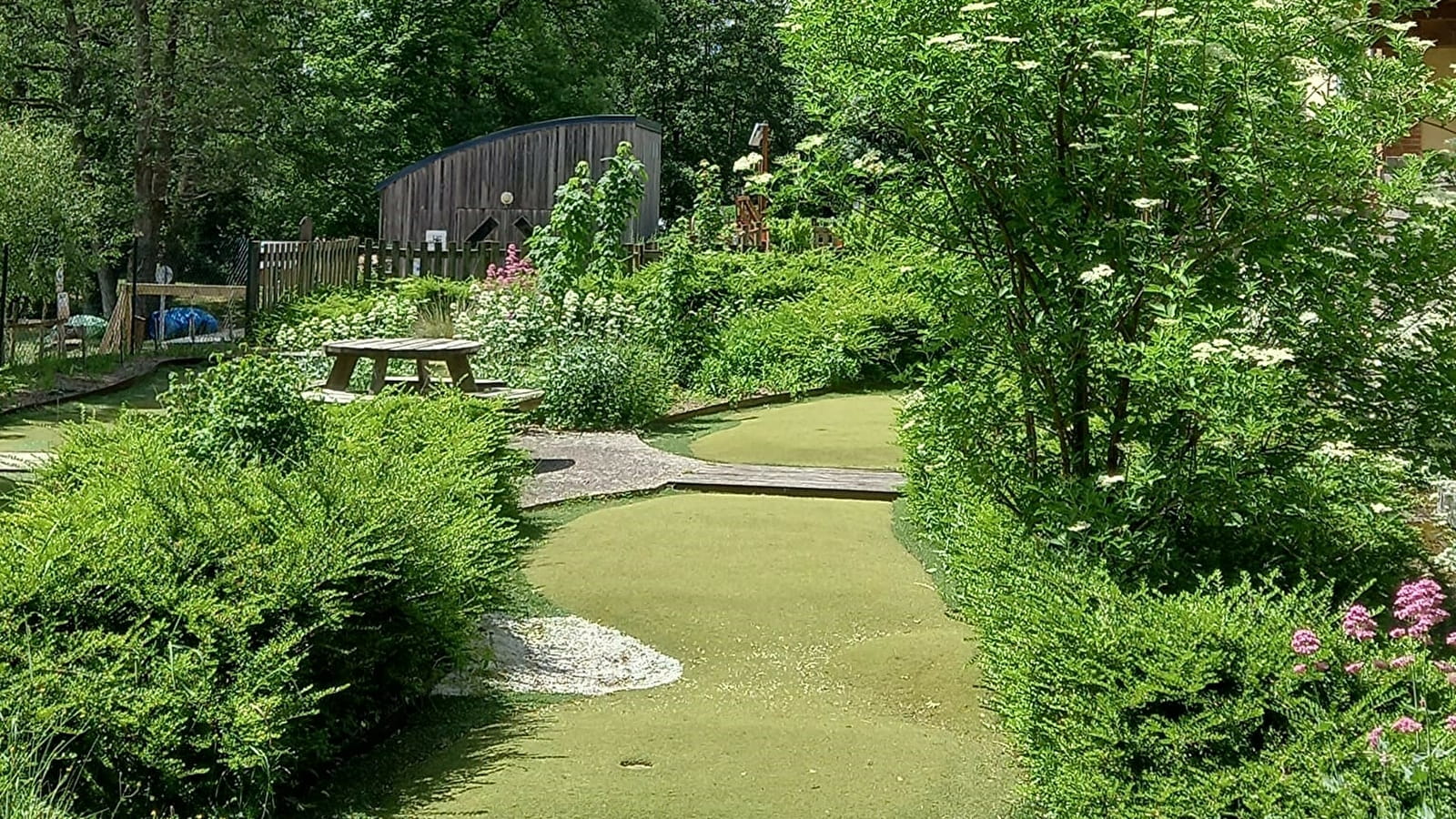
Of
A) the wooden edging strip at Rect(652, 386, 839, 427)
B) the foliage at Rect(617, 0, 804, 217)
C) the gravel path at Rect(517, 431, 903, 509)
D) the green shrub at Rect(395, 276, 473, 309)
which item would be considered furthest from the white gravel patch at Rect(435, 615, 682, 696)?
the foliage at Rect(617, 0, 804, 217)

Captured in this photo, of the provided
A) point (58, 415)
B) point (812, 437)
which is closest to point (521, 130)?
point (58, 415)

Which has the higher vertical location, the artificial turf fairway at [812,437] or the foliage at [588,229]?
the foliage at [588,229]

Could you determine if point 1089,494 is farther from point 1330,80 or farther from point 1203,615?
point 1330,80

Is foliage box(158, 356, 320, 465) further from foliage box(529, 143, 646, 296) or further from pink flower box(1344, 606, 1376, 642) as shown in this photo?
foliage box(529, 143, 646, 296)

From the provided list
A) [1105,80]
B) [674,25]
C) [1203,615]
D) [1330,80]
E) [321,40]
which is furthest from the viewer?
[674,25]

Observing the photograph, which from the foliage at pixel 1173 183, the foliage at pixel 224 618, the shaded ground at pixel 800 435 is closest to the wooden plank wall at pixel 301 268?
the shaded ground at pixel 800 435

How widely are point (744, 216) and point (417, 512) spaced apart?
19913 millimetres

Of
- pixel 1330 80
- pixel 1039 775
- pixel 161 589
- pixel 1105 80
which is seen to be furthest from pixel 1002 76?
pixel 161 589

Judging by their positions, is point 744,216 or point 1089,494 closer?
point 1089,494

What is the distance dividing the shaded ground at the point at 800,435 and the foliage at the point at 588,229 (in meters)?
3.00

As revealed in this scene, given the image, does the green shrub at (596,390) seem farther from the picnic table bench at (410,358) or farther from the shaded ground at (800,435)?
the picnic table bench at (410,358)

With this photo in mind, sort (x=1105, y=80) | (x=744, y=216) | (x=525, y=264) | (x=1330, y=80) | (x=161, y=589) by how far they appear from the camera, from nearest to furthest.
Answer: (x=161, y=589)
(x=1105, y=80)
(x=1330, y=80)
(x=525, y=264)
(x=744, y=216)

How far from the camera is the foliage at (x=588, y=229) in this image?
632 inches

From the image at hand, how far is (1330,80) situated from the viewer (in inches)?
209
